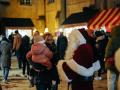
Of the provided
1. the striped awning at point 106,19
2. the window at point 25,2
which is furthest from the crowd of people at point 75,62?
the window at point 25,2

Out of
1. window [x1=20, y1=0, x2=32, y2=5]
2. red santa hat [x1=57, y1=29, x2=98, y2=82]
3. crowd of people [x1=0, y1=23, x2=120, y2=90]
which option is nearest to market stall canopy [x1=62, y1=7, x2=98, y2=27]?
window [x1=20, y1=0, x2=32, y2=5]

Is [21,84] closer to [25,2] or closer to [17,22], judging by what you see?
[17,22]

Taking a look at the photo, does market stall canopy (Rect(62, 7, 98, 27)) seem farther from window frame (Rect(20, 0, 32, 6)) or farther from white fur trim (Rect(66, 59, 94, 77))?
white fur trim (Rect(66, 59, 94, 77))

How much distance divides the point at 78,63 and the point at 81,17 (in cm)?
2298

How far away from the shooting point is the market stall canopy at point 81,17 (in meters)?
29.3

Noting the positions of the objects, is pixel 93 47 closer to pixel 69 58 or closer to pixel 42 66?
pixel 69 58

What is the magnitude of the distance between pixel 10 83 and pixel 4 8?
81.9ft

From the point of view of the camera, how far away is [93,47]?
7.70 meters

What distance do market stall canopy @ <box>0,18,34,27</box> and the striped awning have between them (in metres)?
13.4

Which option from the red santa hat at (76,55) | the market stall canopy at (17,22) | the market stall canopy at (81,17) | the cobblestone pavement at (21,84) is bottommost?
the cobblestone pavement at (21,84)

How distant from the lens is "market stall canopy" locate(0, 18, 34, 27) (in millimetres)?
40125

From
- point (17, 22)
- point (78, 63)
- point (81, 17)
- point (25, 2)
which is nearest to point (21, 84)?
point (78, 63)

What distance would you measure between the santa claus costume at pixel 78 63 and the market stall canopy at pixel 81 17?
21.4 metres

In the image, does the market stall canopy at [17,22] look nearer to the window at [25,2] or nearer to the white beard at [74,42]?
the window at [25,2]
